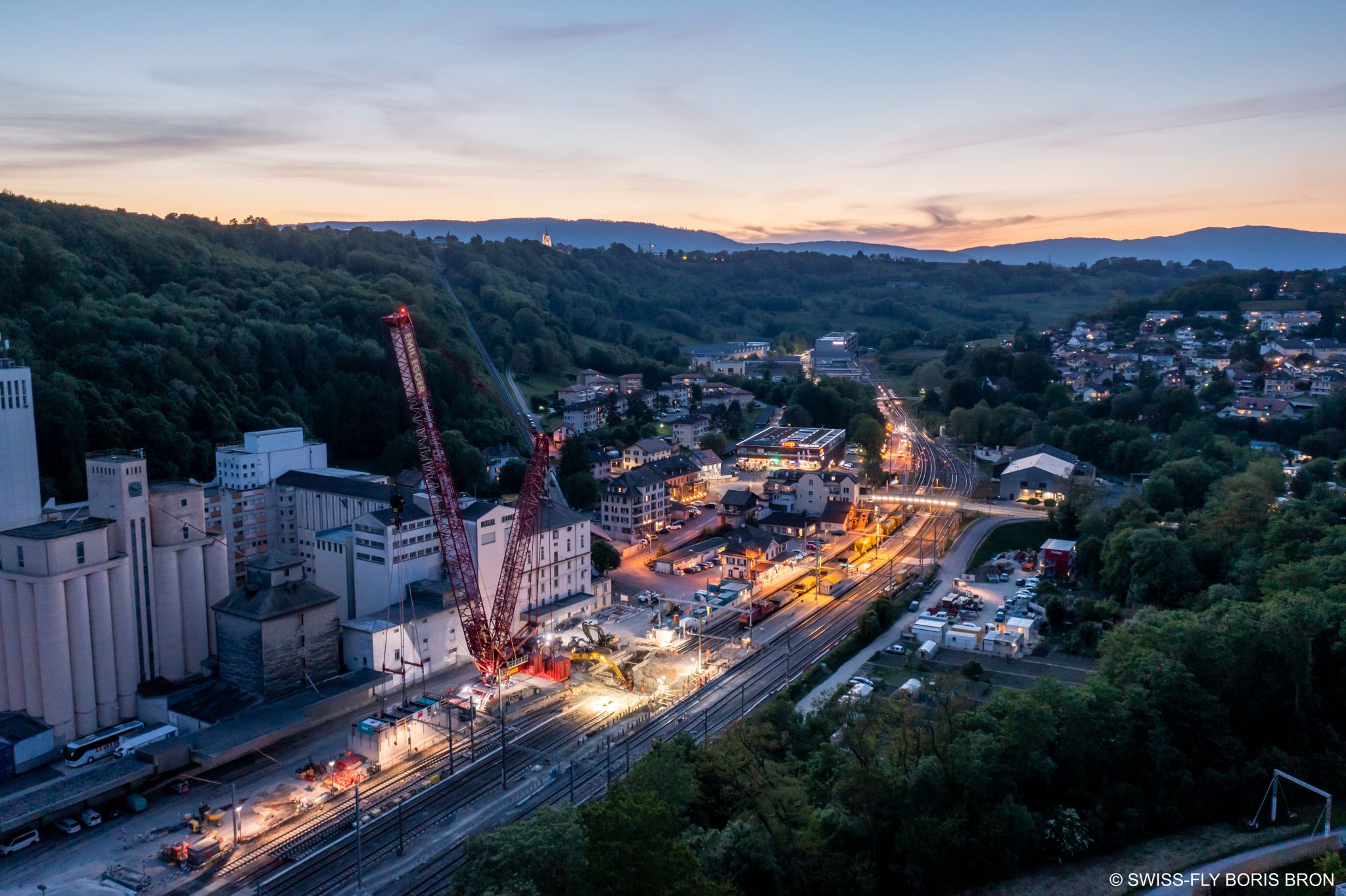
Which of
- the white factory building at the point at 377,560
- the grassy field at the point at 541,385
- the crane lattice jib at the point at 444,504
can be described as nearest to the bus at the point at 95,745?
the white factory building at the point at 377,560

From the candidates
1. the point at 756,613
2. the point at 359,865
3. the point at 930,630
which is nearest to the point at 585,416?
the point at 756,613

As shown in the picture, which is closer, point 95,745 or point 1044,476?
point 95,745

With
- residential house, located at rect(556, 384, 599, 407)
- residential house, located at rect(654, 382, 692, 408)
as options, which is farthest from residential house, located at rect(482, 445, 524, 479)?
residential house, located at rect(654, 382, 692, 408)

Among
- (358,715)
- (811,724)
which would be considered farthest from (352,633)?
(811,724)

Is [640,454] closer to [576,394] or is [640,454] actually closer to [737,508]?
[737,508]

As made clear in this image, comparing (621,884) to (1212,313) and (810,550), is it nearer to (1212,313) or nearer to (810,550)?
(810,550)

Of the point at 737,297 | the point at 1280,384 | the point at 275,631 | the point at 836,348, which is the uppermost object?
the point at 737,297

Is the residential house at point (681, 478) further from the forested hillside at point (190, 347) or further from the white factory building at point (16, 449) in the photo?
the white factory building at point (16, 449)

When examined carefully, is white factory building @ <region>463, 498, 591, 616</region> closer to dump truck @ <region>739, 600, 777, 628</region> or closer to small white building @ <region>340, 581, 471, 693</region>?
small white building @ <region>340, 581, 471, 693</region>
